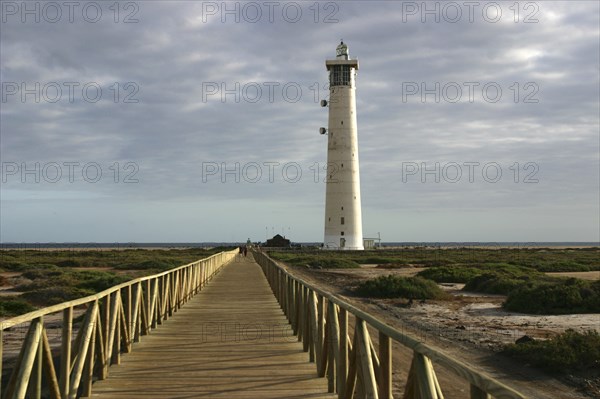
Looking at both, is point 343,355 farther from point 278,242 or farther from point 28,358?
point 278,242

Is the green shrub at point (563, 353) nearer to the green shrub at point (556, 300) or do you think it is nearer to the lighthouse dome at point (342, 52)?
the green shrub at point (556, 300)

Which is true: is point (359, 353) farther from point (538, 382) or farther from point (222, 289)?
point (222, 289)

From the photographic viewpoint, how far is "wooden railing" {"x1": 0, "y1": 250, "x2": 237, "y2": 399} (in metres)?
→ 4.96

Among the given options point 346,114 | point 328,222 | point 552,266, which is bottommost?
point 552,266

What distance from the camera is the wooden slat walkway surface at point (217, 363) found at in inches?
277

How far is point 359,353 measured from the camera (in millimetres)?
5625

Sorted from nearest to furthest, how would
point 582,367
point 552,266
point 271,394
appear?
point 271,394, point 582,367, point 552,266

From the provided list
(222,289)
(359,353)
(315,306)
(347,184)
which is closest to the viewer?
(359,353)

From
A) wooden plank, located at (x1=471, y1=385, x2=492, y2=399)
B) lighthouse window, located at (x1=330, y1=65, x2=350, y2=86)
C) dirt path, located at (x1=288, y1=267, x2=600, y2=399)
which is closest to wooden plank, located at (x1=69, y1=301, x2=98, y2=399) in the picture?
dirt path, located at (x1=288, y1=267, x2=600, y2=399)

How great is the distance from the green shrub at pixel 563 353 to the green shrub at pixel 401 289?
37.2 ft

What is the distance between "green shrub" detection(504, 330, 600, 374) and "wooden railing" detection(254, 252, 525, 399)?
13.1ft

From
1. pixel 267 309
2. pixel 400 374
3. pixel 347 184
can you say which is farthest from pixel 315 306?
pixel 347 184

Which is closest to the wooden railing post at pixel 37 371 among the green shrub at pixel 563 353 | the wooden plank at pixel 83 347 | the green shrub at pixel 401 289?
the wooden plank at pixel 83 347

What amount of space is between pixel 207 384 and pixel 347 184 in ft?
159
